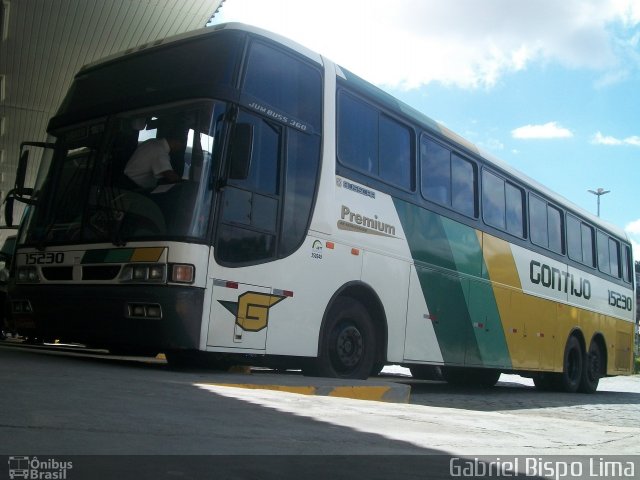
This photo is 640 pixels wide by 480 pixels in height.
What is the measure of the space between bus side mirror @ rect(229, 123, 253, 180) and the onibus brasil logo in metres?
3.83

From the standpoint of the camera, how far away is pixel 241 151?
6.47 meters

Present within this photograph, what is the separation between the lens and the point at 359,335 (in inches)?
320

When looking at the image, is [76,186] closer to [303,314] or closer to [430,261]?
[303,314]

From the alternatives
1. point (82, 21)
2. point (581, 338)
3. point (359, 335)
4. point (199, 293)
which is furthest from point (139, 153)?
point (581, 338)

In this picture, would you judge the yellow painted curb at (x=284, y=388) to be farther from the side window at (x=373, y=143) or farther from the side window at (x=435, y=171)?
the side window at (x=435, y=171)

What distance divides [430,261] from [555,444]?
4643mm

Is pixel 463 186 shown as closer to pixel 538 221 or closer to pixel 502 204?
pixel 502 204

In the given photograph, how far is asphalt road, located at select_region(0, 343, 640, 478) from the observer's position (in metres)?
3.50

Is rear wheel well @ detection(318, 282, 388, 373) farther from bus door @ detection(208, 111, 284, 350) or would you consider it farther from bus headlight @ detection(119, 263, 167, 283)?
bus headlight @ detection(119, 263, 167, 283)

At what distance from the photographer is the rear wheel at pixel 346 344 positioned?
24.9ft

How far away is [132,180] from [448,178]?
494cm

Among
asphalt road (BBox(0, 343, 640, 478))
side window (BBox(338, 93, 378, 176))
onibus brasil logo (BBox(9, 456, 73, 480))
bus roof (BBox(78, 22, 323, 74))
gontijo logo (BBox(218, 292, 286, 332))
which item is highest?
bus roof (BBox(78, 22, 323, 74))

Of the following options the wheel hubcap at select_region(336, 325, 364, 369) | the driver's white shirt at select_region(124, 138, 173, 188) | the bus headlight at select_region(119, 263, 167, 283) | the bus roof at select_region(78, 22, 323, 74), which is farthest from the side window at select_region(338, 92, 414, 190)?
the bus headlight at select_region(119, 263, 167, 283)

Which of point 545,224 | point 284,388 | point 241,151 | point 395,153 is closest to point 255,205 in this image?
point 241,151
